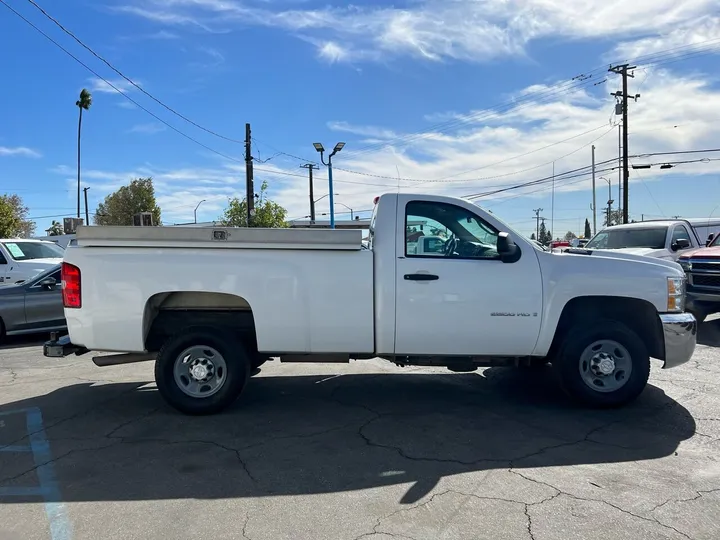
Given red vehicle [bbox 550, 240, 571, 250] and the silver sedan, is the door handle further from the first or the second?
the silver sedan

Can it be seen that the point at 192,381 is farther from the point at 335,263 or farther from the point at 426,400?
the point at 426,400

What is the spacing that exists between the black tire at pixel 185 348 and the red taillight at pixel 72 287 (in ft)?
3.00

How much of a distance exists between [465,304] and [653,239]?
883 cm

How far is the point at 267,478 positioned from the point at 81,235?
2.94 meters

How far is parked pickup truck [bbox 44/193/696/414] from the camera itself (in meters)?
5.27

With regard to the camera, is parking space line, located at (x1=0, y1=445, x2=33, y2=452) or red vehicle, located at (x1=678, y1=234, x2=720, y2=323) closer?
parking space line, located at (x1=0, y1=445, x2=33, y2=452)

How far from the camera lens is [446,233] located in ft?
18.0

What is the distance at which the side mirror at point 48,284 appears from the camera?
1007cm

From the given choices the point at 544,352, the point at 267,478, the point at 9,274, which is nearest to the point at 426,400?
the point at 544,352

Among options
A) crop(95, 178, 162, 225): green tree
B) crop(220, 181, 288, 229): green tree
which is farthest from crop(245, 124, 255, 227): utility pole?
crop(95, 178, 162, 225): green tree

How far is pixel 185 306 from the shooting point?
562 cm

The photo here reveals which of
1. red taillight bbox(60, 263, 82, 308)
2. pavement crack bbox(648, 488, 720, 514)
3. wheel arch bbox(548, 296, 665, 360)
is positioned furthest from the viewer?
wheel arch bbox(548, 296, 665, 360)

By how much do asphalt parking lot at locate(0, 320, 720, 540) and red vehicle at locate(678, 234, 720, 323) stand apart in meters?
3.70

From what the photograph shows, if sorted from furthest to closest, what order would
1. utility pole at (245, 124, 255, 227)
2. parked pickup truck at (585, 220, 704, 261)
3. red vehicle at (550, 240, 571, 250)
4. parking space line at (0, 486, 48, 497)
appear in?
utility pole at (245, 124, 255, 227)
parked pickup truck at (585, 220, 704, 261)
red vehicle at (550, 240, 571, 250)
parking space line at (0, 486, 48, 497)
